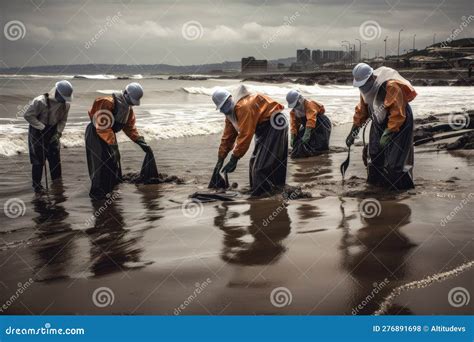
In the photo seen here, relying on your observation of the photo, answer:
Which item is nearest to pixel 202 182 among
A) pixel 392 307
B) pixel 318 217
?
pixel 318 217

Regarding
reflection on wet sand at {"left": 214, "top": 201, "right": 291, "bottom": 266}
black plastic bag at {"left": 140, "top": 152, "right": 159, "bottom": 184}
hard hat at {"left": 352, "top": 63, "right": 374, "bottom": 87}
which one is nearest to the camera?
reflection on wet sand at {"left": 214, "top": 201, "right": 291, "bottom": 266}

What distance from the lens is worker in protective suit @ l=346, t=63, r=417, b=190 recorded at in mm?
5137

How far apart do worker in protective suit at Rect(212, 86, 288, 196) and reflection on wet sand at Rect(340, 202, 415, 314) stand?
Answer: 4.90ft

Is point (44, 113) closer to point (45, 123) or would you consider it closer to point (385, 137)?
point (45, 123)

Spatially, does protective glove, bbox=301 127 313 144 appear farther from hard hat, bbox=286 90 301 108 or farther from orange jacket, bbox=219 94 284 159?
orange jacket, bbox=219 94 284 159

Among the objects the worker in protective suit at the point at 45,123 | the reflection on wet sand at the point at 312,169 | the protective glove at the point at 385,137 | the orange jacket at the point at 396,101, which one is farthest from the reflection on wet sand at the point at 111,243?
the orange jacket at the point at 396,101

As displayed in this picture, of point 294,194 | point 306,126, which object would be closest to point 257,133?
point 294,194

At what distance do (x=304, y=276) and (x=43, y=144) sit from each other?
460 cm

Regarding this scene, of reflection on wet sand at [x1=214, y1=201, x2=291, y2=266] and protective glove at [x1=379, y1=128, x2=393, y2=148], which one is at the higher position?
protective glove at [x1=379, y1=128, x2=393, y2=148]

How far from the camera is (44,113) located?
6406 mm

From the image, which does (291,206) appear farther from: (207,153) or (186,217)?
(207,153)

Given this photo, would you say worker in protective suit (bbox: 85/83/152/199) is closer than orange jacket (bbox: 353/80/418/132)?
No

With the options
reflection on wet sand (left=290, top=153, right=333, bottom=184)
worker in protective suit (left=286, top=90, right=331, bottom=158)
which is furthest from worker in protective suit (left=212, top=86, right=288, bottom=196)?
worker in protective suit (left=286, top=90, right=331, bottom=158)

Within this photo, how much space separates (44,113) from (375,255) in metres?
4.69
